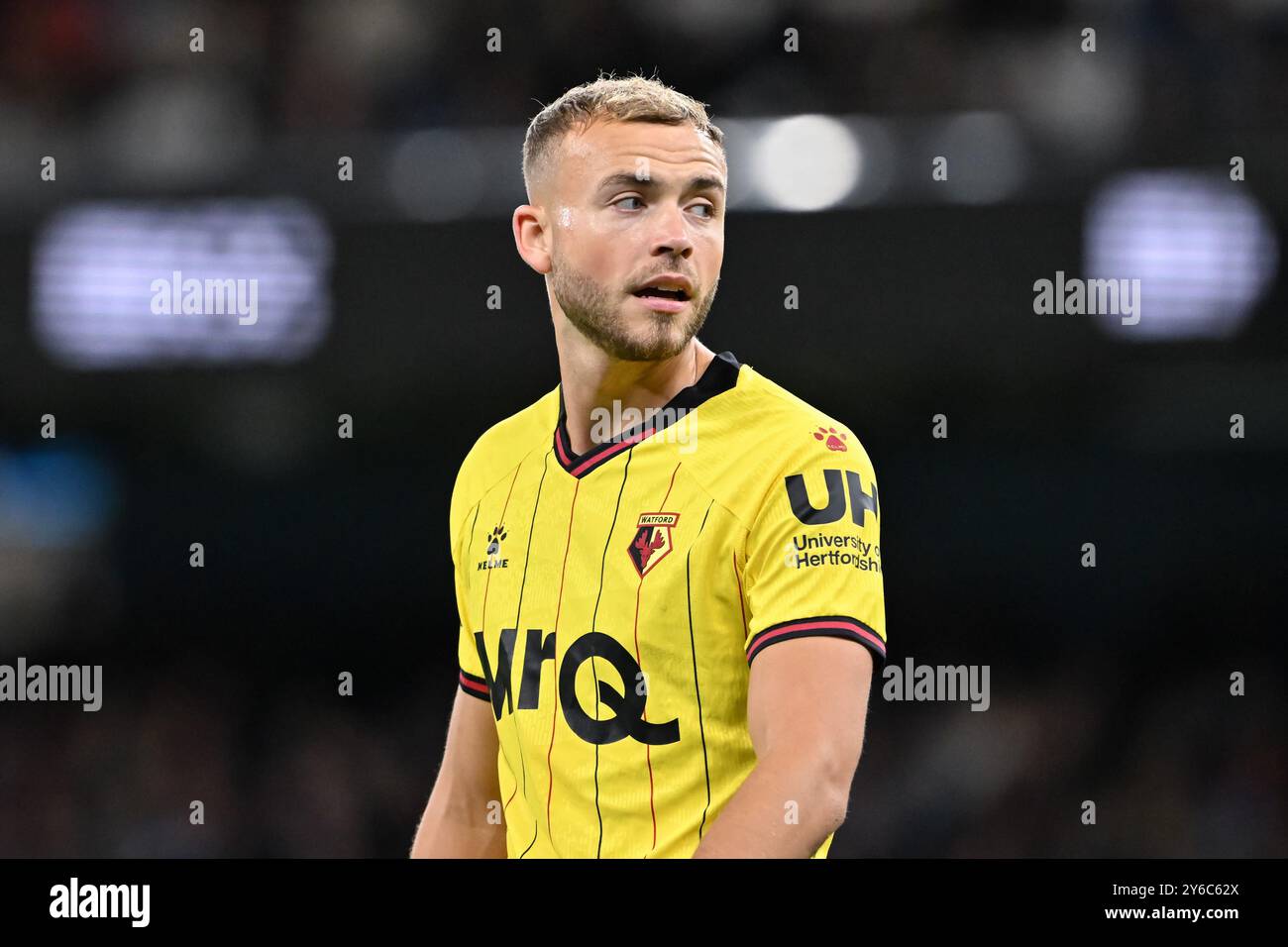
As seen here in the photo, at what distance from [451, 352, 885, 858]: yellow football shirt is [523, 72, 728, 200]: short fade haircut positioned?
0.50 metres

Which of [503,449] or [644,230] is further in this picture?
[503,449]

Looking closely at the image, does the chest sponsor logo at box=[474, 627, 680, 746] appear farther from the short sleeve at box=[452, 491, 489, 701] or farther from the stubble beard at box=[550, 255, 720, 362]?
the stubble beard at box=[550, 255, 720, 362]

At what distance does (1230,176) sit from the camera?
290 inches

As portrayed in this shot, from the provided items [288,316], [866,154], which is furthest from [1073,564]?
[288,316]

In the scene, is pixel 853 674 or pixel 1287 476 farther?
pixel 1287 476

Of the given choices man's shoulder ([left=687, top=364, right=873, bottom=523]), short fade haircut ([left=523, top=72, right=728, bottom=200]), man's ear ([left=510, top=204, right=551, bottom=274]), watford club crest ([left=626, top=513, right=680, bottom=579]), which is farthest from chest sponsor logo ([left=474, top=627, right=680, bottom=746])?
short fade haircut ([left=523, top=72, right=728, bottom=200])

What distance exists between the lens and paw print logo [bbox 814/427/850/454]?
107 inches

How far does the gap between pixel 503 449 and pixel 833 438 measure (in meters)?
0.83

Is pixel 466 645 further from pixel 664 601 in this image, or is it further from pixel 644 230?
pixel 644 230

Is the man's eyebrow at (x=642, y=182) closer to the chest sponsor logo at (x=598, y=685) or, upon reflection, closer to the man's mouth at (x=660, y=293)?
the man's mouth at (x=660, y=293)

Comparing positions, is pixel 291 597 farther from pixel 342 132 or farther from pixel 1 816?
pixel 342 132

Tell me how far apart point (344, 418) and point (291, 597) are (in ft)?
3.23

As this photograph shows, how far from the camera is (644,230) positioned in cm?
289

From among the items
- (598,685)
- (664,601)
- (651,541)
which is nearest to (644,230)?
(651,541)
